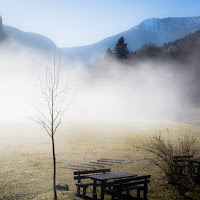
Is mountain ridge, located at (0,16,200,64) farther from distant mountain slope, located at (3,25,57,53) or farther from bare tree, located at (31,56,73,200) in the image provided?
bare tree, located at (31,56,73,200)

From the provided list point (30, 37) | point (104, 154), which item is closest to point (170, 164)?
point (104, 154)

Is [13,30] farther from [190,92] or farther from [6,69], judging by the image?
[190,92]

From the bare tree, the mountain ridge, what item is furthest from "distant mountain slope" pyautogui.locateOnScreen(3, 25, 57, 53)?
the bare tree

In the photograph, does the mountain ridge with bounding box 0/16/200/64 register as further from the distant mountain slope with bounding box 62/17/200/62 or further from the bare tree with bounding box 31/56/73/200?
the bare tree with bounding box 31/56/73/200

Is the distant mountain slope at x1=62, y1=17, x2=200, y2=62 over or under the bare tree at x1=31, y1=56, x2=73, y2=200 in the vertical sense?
over

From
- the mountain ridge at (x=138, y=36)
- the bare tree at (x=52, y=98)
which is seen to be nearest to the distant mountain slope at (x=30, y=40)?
the mountain ridge at (x=138, y=36)

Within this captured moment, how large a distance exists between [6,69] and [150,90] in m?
65.2

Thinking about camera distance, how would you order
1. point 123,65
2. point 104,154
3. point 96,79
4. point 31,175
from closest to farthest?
point 31,175 < point 104,154 < point 123,65 < point 96,79

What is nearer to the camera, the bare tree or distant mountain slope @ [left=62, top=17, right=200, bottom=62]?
the bare tree

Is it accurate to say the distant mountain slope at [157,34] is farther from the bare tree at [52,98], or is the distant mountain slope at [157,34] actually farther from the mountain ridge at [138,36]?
the bare tree at [52,98]

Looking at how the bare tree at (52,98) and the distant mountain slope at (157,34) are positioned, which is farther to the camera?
the distant mountain slope at (157,34)

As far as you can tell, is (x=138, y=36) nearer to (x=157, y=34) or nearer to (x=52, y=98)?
(x=157, y=34)

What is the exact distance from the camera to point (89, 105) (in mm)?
69188

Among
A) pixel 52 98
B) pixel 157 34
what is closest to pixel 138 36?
pixel 157 34
